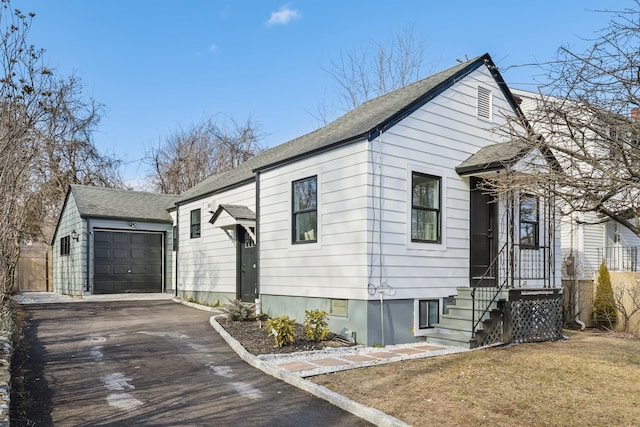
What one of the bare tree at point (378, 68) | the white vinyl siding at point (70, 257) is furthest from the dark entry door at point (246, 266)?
the bare tree at point (378, 68)

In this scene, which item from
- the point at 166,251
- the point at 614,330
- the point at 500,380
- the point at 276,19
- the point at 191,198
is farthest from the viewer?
the point at 166,251

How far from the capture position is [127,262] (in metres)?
18.8

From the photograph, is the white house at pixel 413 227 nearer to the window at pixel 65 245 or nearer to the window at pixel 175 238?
the window at pixel 175 238

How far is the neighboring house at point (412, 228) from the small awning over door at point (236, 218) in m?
0.65

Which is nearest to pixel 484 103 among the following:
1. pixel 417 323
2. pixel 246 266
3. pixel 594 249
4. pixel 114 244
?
pixel 417 323

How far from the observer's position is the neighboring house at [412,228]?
28.4 feet

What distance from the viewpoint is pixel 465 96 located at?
10.4 meters

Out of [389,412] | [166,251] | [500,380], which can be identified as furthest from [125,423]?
[166,251]

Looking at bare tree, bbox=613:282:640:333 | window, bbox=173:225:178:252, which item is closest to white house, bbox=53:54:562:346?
bare tree, bbox=613:282:640:333

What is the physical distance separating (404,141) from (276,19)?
432 inches

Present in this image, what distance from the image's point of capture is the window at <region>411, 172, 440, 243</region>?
9.30 meters

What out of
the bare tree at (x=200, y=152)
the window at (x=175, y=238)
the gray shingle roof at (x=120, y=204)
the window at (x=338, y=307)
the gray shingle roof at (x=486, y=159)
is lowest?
the window at (x=338, y=307)

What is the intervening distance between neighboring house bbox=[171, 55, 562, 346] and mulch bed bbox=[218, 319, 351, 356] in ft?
1.43

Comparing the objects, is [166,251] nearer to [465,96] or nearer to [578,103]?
[465,96]
